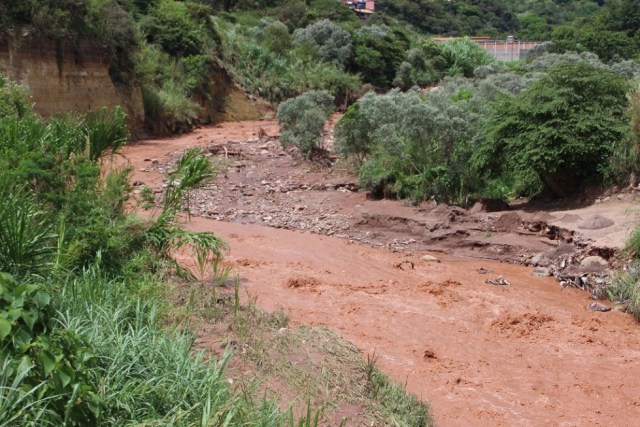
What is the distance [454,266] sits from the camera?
39.0 feet

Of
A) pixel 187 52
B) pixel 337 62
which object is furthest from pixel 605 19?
pixel 187 52

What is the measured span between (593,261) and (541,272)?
79 cm

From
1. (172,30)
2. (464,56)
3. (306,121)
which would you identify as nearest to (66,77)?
(306,121)

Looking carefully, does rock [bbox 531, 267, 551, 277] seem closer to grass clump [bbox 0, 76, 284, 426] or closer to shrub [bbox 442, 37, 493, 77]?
grass clump [bbox 0, 76, 284, 426]

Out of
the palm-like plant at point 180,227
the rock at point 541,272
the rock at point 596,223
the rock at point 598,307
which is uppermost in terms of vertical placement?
the palm-like plant at point 180,227

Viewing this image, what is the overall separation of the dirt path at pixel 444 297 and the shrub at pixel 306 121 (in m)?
1.74

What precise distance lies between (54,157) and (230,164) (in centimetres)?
1226

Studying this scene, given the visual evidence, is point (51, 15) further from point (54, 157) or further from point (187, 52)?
point (54, 157)

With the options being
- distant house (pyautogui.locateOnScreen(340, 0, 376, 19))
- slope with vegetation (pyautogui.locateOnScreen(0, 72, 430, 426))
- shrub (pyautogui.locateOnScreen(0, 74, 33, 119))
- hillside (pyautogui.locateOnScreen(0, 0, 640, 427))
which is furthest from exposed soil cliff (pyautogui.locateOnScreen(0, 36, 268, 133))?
distant house (pyautogui.locateOnScreen(340, 0, 376, 19))

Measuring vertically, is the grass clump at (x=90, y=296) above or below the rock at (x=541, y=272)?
above

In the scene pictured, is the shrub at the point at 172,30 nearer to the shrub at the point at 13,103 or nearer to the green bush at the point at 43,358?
the shrub at the point at 13,103

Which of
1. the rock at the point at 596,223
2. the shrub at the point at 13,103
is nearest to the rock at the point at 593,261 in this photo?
the rock at the point at 596,223

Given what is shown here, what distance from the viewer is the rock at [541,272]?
449 inches

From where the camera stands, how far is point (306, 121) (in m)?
18.9
